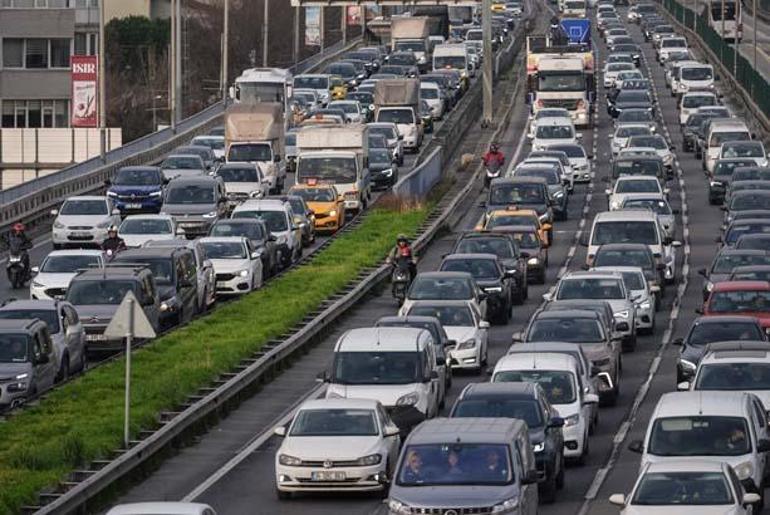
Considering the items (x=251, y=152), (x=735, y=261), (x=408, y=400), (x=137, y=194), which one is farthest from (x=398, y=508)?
(x=251, y=152)

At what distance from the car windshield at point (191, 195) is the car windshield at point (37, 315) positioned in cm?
2091

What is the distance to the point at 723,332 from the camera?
39.3 metres

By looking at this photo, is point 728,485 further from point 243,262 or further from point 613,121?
point 613,121

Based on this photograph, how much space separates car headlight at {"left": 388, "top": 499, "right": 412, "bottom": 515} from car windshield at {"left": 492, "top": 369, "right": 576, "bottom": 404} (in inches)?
293

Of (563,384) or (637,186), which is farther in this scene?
(637,186)

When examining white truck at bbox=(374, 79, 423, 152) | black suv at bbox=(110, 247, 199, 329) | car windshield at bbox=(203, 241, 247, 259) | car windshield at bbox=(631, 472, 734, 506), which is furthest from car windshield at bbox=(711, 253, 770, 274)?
white truck at bbox=(374, 79, 423, 152)

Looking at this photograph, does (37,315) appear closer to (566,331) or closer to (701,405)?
(566,331)

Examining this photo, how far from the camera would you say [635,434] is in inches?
1420

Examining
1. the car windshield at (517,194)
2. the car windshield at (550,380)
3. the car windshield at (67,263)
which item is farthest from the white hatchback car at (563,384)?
the car windshield at (517,194)

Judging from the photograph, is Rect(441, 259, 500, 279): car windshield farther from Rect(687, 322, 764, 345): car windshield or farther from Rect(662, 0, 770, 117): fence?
Rect(662, 0, 770, 117): fence

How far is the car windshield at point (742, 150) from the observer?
74.4 meters

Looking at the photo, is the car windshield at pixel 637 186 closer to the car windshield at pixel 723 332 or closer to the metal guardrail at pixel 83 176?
the metal guardrail at pixel 83 176

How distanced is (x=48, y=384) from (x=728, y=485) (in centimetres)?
1613

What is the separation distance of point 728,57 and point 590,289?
83.0 m
